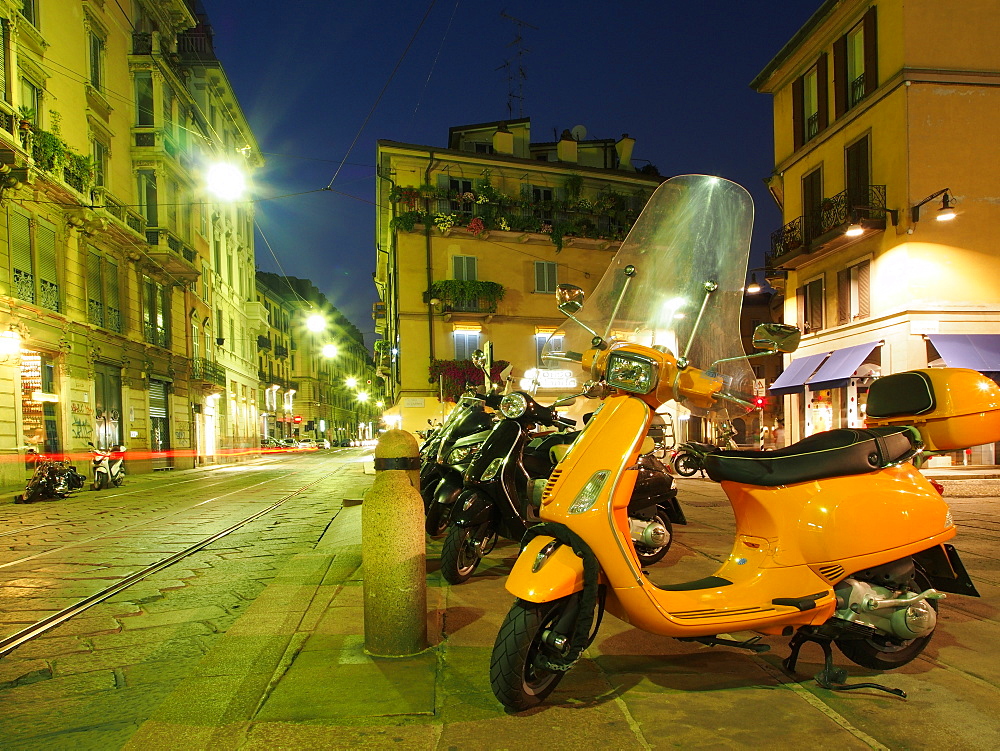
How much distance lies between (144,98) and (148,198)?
12.4 ft

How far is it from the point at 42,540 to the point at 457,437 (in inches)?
201

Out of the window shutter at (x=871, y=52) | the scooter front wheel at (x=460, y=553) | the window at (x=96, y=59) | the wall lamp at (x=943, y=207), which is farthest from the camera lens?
the window at (x=96, y=59)

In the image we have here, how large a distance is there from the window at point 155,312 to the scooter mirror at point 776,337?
25.3m

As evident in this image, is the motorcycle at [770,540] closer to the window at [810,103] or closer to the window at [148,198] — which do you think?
the window at [810,103]

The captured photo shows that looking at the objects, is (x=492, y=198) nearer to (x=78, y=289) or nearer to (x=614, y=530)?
(x=78, y=289)

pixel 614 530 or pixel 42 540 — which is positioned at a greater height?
pixel 614 530

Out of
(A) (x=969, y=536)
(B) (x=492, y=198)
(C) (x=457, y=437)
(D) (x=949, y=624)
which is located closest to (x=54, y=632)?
(C) (x=457, y=437)

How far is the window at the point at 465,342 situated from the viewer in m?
27.2

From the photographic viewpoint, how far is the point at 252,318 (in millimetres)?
43312

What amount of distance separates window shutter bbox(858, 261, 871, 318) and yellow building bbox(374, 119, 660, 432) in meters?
11.8

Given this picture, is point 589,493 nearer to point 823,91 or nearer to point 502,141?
point 823,91

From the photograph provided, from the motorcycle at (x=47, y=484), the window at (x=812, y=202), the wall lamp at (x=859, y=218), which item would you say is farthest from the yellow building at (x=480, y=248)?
the motorcycle at (x=47, y=484)

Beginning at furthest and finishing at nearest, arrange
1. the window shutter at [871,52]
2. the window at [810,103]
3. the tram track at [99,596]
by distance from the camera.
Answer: the window at [810,103], the window shutter at [871,52], the tram track at [99,596]

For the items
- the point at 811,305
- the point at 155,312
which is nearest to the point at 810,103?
the point at 811,305
